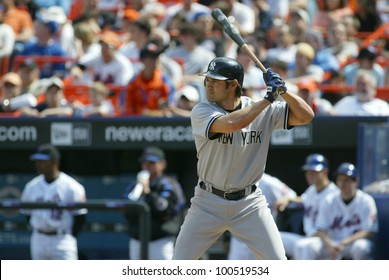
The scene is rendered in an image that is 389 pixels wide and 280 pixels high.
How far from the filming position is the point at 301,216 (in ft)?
35.3

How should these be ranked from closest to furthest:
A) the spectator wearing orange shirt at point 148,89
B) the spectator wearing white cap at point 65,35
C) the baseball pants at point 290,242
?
1. the baseball pants at point 290,242
2. the spectator wearing orange shirt at point 148,89
3. the spectator wearing white cap at point 65,35

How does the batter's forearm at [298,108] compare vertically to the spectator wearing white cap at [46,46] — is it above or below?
below

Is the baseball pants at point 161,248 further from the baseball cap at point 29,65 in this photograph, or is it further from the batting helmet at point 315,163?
the baseball cap at point 29,65

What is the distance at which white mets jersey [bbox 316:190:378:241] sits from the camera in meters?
10.3

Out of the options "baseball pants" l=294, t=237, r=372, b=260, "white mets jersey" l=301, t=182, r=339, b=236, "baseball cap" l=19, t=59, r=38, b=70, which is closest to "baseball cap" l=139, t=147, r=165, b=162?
"white mets jersey" l=301, t=182, r=339, b=236

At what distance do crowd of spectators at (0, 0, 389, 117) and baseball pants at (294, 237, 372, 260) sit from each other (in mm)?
1598

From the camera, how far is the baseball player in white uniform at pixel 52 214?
9747 mm

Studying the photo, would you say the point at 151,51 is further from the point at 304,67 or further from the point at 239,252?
the point at 239,252

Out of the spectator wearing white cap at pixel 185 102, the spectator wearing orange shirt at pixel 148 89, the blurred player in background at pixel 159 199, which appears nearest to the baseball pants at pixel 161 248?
the blurred player in background at pixel 159 199

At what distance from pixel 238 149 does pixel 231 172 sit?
0.15 meters

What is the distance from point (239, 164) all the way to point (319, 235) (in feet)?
10.7

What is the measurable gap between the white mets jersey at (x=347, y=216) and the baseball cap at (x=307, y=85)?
4.08ft

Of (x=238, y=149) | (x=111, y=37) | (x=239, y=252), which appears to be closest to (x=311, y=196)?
(x=239, y=252)
